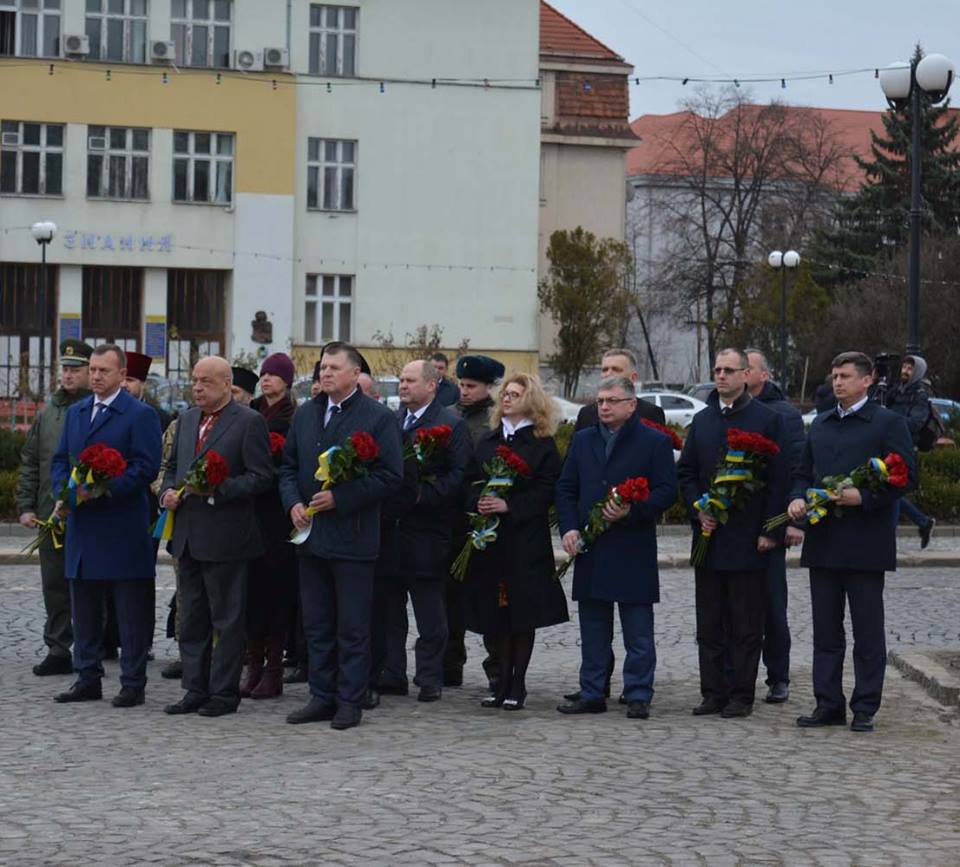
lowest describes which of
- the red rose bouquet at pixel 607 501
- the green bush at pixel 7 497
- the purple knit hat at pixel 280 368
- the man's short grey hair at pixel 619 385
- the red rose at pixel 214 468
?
the green bush at pixel 7 497

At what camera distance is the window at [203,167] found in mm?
52781

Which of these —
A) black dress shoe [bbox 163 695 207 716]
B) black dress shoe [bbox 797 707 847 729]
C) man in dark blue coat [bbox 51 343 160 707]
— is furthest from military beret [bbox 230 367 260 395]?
black dress shoe [bbox 797 707 847 729]

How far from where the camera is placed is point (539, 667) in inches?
509

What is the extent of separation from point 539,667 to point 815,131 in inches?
2642

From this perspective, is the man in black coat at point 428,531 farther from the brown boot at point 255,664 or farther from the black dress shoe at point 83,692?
the black dress shoe at point 83,692

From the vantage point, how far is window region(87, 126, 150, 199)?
5225cm

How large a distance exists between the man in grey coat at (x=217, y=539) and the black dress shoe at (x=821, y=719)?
10.0 feet

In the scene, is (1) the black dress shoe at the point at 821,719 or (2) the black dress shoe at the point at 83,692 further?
(2) the black dress shoe at the point at 83,692

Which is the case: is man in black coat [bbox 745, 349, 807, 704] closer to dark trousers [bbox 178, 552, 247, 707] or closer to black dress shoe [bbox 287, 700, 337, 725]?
black dress shoe [bbox 287, 700, 337, 725]

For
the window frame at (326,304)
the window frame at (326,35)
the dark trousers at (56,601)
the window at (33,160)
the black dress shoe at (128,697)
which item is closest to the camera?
the black dress shoe at (128,697)

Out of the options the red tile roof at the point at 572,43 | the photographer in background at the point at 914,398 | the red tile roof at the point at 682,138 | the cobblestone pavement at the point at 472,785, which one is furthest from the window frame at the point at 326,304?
the cobblestone pavement at the point at 472,785

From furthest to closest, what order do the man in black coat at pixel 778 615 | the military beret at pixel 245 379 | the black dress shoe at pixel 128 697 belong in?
1. the military beret at pixel 245 379
2. the man in black coat at pixel 778 615
3. the black dress shoe at pixel 128 697

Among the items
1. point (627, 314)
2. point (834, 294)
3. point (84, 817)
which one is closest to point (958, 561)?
point (84, 817)

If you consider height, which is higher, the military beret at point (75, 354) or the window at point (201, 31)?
the window at point (201, 31)
